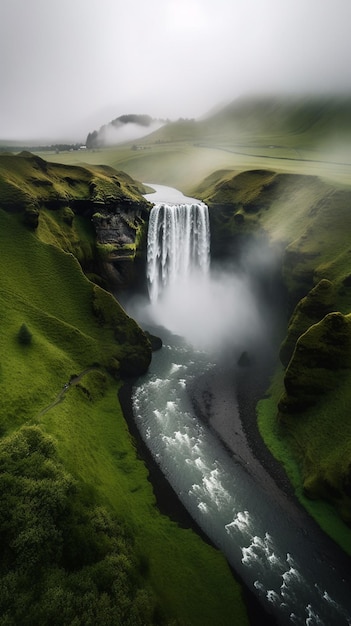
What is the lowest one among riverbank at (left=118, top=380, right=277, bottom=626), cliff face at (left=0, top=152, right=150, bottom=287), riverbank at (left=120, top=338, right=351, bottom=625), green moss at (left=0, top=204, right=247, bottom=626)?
riverbank at (left=120, top=338, right=351, bottom=625)

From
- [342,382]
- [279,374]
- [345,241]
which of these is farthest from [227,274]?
[342,382]

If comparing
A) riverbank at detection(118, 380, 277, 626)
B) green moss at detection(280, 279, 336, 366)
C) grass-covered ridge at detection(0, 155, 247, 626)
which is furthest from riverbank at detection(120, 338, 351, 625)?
green moss at detection(280, 279, 336, 366)

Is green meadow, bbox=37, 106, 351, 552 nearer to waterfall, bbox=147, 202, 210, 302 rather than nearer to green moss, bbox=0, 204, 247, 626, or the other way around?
waterfall, bbox=147, 202, 210, 302

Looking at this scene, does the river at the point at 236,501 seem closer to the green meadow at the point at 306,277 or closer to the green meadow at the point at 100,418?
the green meadow at the point at 100,418

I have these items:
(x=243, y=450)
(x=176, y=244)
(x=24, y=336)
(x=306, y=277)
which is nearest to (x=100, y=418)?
(x=24, y=336)

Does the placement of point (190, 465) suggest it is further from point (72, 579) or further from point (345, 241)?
point (345, 241)

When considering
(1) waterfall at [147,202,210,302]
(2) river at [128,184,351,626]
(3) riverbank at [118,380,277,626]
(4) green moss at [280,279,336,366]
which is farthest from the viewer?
(1) waterfall at [147,202,210,302]
